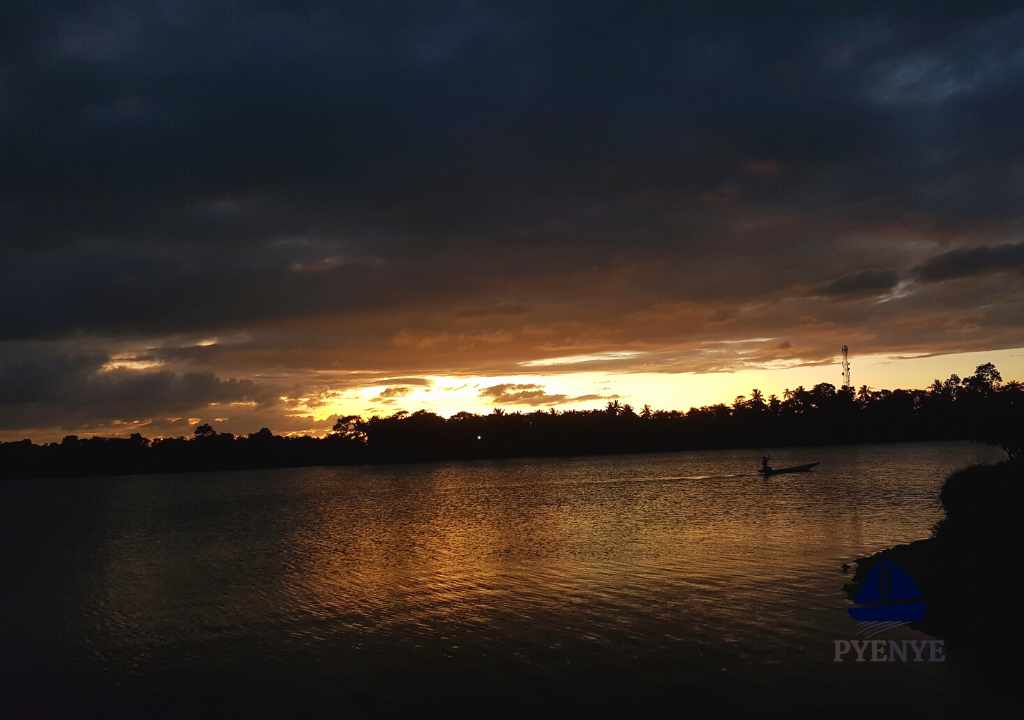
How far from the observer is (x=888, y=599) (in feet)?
86.7

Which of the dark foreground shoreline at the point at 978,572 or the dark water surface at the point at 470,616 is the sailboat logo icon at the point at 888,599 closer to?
the dark foreground shoreline at the point at 978,572

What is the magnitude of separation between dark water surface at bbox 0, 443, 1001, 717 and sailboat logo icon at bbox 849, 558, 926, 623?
2.94 ft

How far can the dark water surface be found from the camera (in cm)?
2095

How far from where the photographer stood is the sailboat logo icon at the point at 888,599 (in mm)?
25500

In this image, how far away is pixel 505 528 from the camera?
2388 inches

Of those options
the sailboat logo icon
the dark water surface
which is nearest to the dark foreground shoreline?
the sailboat logo icon

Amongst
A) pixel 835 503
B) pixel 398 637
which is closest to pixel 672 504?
pixel 835 503

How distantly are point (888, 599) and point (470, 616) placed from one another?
604 inches

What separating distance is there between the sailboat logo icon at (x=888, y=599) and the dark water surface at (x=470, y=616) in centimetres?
90

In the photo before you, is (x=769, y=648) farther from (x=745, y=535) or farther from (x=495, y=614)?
(x=745, y=535)

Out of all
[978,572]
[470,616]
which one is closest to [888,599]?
[978,572]

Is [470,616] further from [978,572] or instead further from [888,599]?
[978,572]

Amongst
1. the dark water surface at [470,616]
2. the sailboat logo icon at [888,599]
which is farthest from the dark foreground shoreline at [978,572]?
the dark water surface at [470,616]

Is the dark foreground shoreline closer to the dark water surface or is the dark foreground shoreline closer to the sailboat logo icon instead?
the sailboat logo icon
